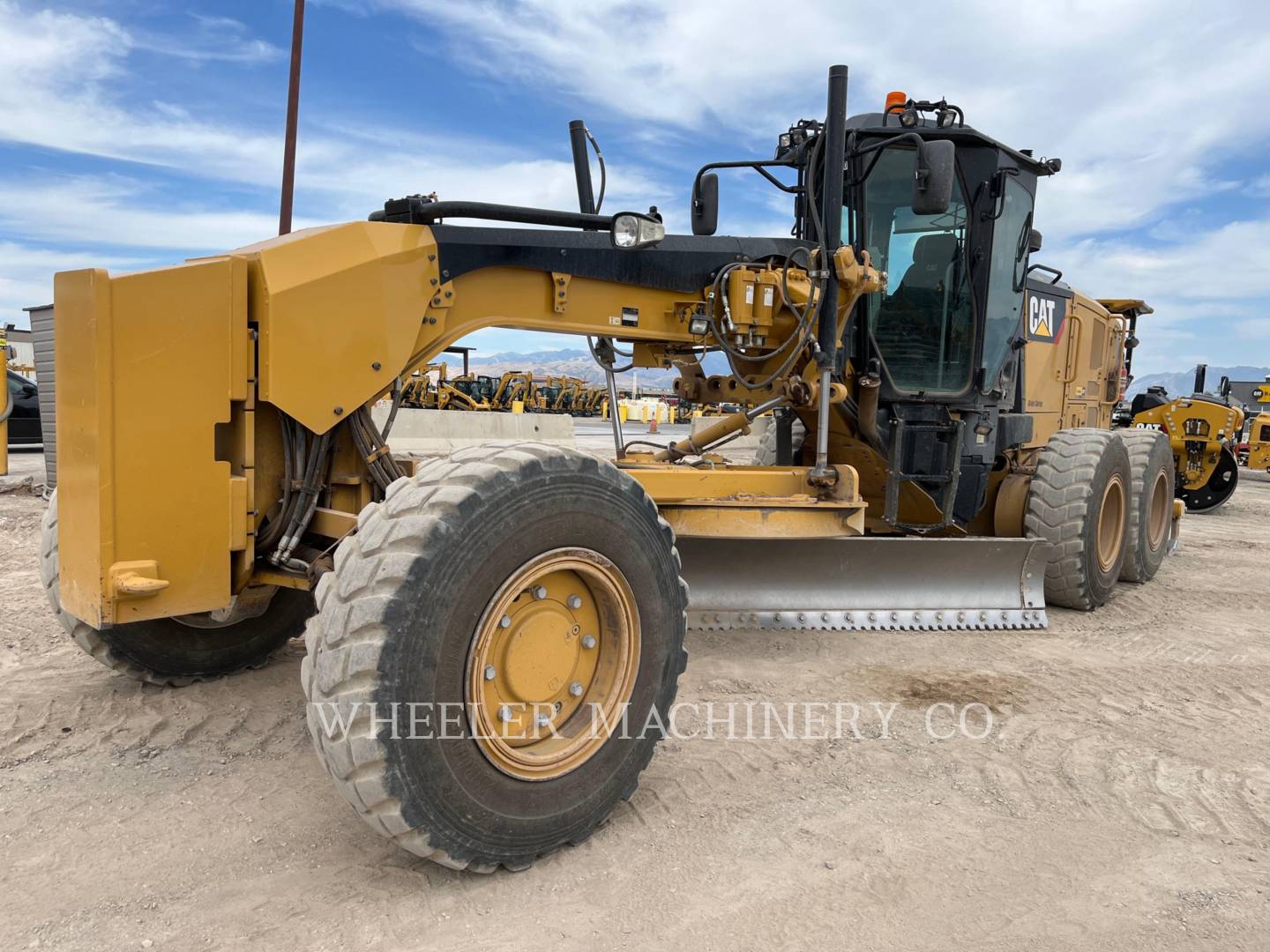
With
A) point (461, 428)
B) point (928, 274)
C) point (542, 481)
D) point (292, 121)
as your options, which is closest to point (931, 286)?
point (928, 274)

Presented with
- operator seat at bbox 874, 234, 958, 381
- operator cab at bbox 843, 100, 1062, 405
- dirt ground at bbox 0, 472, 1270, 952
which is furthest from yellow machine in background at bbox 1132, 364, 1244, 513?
dirt ground at bbox 0, 472, 1270, 952

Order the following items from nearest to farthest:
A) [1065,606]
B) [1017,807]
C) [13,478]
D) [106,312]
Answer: [106,312], [1017,807], [1065,606], [13,478]

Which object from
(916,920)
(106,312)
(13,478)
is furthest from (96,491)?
(13,478)

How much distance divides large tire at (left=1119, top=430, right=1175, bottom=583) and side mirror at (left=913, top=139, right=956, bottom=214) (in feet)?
11.0

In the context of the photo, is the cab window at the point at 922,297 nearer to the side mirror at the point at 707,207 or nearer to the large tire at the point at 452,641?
the side mirror at the point at 707,207

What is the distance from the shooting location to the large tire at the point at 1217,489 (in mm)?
12422

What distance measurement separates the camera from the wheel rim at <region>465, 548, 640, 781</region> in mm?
2705

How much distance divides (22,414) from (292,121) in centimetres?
815

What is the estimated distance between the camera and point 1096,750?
149 inches

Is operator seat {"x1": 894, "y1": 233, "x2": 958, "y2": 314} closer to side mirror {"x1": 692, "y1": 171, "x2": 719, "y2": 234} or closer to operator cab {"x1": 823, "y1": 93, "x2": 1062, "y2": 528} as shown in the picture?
operator cab {"x1": 823, "y1": 93, "x2": 1062, "y2": 528}

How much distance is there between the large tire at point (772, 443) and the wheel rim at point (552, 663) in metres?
3.40

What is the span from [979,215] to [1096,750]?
3280 mm

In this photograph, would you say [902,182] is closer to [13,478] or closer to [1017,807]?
[1017,807]

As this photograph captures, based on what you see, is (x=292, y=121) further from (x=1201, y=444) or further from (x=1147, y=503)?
(x=1201, y=444)
